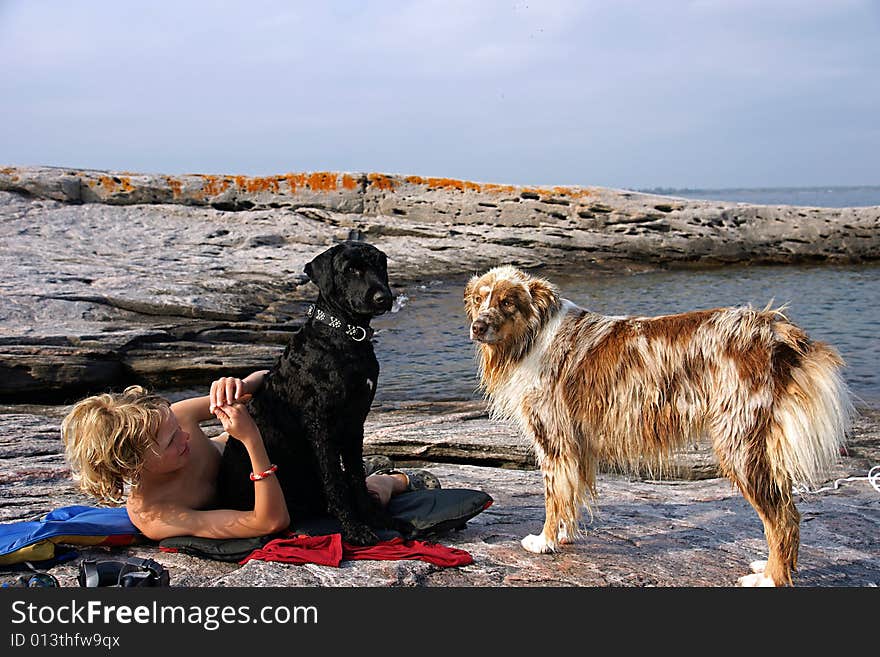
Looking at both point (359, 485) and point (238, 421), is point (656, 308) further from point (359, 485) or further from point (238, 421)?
point (238, 421)

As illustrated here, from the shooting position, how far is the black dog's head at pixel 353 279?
4527 mm

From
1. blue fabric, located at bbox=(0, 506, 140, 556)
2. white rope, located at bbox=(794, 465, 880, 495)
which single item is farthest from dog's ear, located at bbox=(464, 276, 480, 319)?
white rope, located at bbox=(794, 465, 880, 495)

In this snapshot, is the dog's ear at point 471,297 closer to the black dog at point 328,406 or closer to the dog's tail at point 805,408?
the black dog at point 328,406

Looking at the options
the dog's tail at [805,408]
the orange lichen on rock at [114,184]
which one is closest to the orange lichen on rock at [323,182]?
the orange lichen on rock at [114,184]

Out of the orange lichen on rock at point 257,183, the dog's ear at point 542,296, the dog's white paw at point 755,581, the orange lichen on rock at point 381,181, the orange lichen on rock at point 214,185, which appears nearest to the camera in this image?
the dog's white paw at point 755,581

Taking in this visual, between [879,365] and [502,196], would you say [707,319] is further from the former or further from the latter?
[502,196]

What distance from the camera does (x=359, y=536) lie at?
14.5 feet

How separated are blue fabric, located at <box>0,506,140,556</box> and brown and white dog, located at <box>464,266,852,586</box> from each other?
236 centimetres

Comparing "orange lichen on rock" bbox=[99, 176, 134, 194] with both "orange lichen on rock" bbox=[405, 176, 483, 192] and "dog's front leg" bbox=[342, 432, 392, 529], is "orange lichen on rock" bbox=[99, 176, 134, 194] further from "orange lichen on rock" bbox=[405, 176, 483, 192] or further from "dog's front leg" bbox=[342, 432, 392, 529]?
"dog's front leg" bbox=[342, 432, 392, 529]

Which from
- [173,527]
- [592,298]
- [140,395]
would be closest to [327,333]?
[140,395]

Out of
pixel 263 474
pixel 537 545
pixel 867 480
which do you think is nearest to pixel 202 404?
pixel 263 474

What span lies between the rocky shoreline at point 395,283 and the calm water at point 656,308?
0.88 metres

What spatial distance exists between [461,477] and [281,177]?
1469 cm

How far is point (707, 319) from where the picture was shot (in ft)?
14.4
